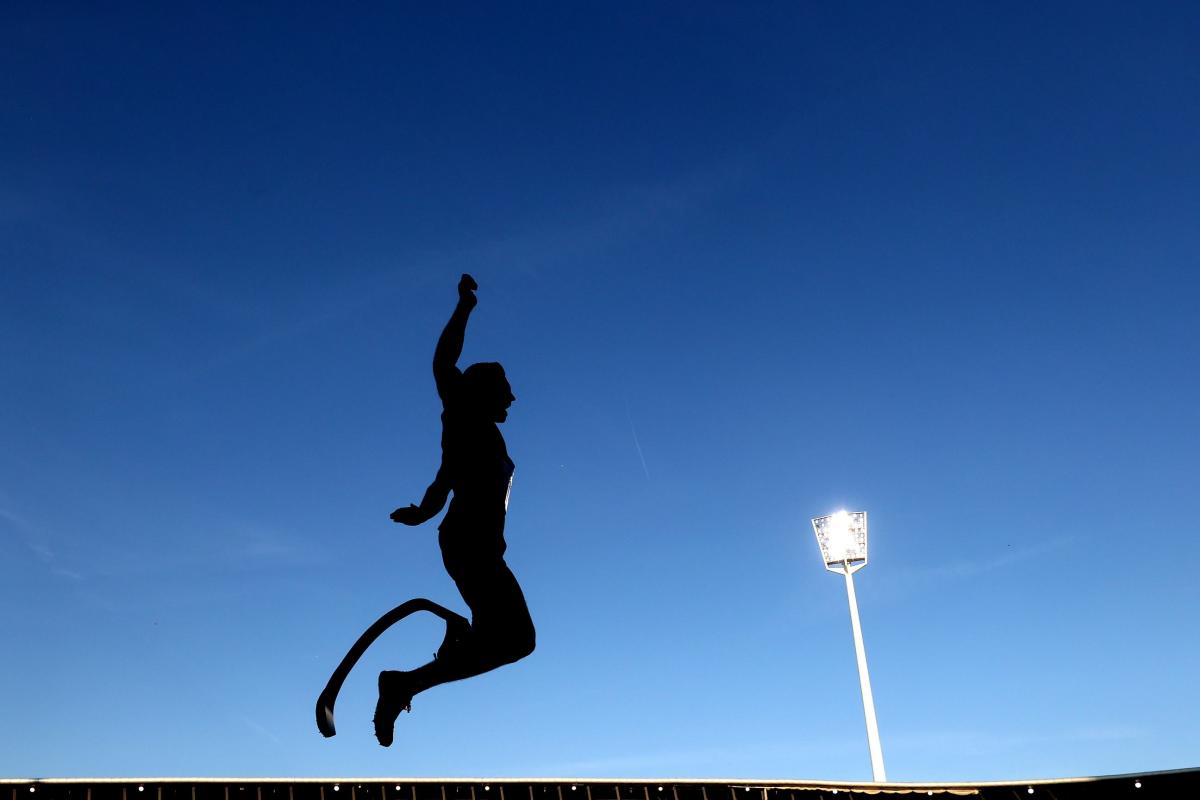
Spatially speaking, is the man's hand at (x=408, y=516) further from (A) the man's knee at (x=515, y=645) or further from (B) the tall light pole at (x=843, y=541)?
(B) the tall light pole at (x=843, y=541)

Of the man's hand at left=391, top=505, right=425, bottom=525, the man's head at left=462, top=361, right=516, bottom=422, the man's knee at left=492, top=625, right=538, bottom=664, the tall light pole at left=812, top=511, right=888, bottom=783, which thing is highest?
the tall light pole at left=812, top=511, right=888, bottom=783

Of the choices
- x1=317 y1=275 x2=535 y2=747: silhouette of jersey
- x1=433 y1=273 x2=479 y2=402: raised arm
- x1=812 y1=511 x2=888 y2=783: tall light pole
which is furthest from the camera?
x1=812 y1=511 x2=888 y2=783: tall light pole

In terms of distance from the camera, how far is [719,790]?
29812 mm

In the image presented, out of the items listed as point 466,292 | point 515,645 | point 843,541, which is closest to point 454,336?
point 466,292

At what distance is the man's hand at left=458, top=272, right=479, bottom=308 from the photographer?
4750 millimetres

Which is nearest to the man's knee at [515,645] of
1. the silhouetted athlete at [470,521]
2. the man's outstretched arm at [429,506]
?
the silhouetted athlete at [470,521]

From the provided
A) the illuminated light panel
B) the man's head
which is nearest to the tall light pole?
the illuminated light panel

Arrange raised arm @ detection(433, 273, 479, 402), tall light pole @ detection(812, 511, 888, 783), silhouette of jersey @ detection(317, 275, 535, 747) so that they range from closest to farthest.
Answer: silhouette of jersey @ detection(317, 275, 535, 747), raised arm @ detection(433, 273, 479, 402), tall light pole @ detection(812, 511, 888, 783)

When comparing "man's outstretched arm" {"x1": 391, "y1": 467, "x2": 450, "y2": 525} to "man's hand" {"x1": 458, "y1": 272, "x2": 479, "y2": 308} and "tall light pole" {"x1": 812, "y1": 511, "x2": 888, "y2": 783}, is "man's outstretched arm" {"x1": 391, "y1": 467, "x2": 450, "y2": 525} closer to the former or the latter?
"man's hand" {"x1": 458, "y1": 272, "x2": 479, "y2": 308}

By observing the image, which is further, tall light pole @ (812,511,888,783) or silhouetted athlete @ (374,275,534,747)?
tall light pole @ (812,511,888,783)

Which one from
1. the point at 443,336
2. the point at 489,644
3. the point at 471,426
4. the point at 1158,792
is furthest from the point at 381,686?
the point at 1158,792

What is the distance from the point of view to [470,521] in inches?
184

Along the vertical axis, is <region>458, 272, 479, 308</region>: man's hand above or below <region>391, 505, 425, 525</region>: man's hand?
above

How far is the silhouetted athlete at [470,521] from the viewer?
4.45 m
